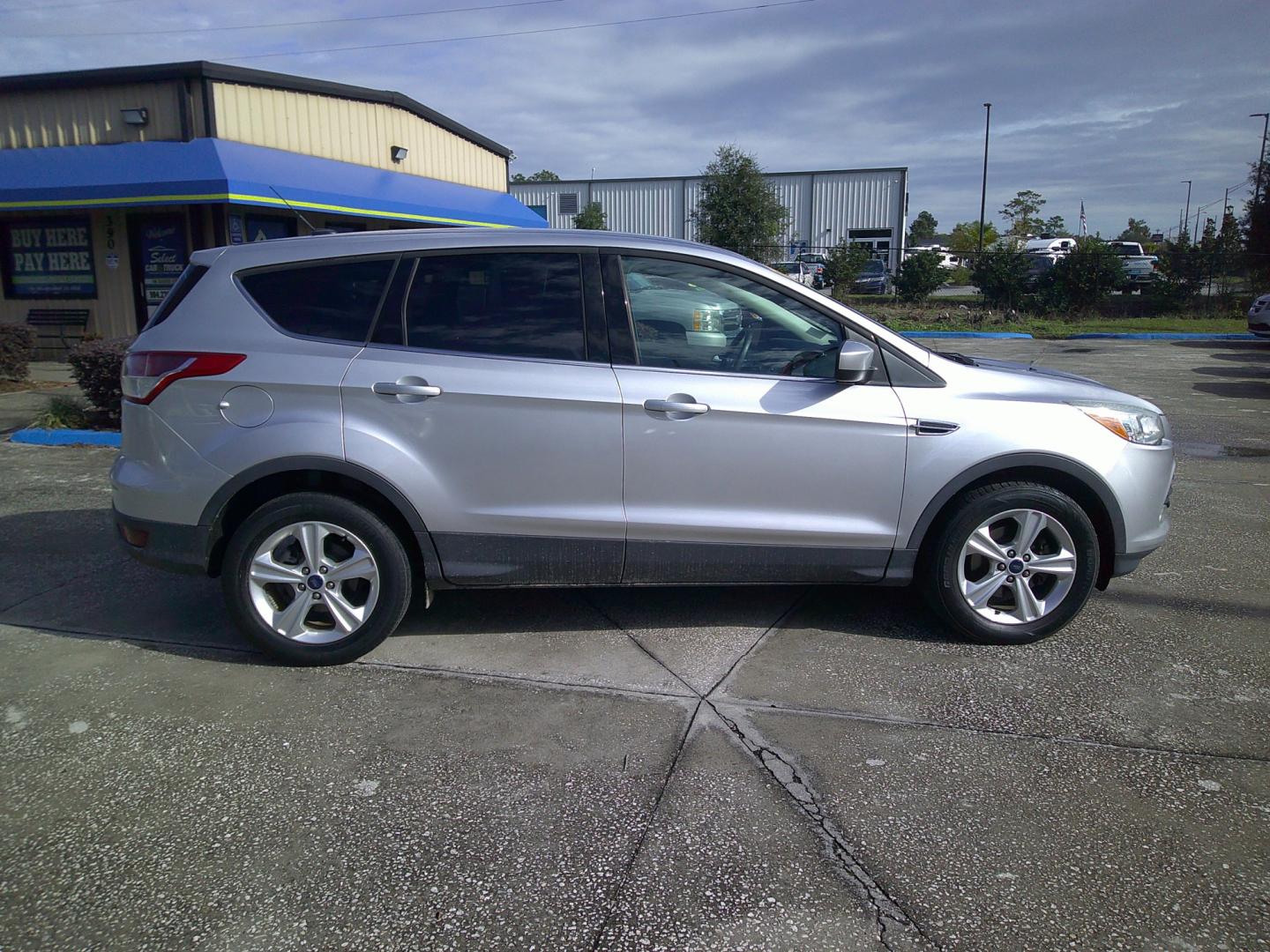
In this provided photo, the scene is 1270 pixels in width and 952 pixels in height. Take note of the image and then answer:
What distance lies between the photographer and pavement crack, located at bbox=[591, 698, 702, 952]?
2.66 metres

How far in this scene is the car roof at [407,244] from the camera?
14.4ft

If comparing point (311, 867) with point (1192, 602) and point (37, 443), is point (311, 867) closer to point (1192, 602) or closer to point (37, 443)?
point (1192, 602)

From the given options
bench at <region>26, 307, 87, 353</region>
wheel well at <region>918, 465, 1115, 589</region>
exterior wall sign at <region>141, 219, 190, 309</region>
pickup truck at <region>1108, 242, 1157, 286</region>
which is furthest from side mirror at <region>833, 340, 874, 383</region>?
pickup truck at <region>1108, 242, 1157, 286</region>

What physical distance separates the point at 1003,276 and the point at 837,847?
26919 millimetres

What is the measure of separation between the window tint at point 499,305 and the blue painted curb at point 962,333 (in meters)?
20.1

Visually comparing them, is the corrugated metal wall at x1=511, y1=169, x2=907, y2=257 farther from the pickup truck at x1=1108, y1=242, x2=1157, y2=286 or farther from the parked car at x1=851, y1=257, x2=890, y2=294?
the pickup truck at x1=1108, y1=242, x2=1157, y2=286

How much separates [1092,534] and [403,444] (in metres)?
3.13

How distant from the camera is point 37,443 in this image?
948cm

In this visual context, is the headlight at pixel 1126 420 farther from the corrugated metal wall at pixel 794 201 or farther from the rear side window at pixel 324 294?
the corrugated metal wall at pixel 794 201

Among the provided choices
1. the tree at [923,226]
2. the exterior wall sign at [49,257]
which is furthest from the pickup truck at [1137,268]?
the tree at [923,226]

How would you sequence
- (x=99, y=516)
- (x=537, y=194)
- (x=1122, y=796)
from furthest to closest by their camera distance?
(x=537, y=194) → (x=99, y=516) → (x=1122, y=796)

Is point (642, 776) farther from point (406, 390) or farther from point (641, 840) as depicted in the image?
point (406, 390)

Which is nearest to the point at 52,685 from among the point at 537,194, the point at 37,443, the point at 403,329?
the point at 403,329

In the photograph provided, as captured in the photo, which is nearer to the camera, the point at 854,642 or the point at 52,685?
the point at 52,685
